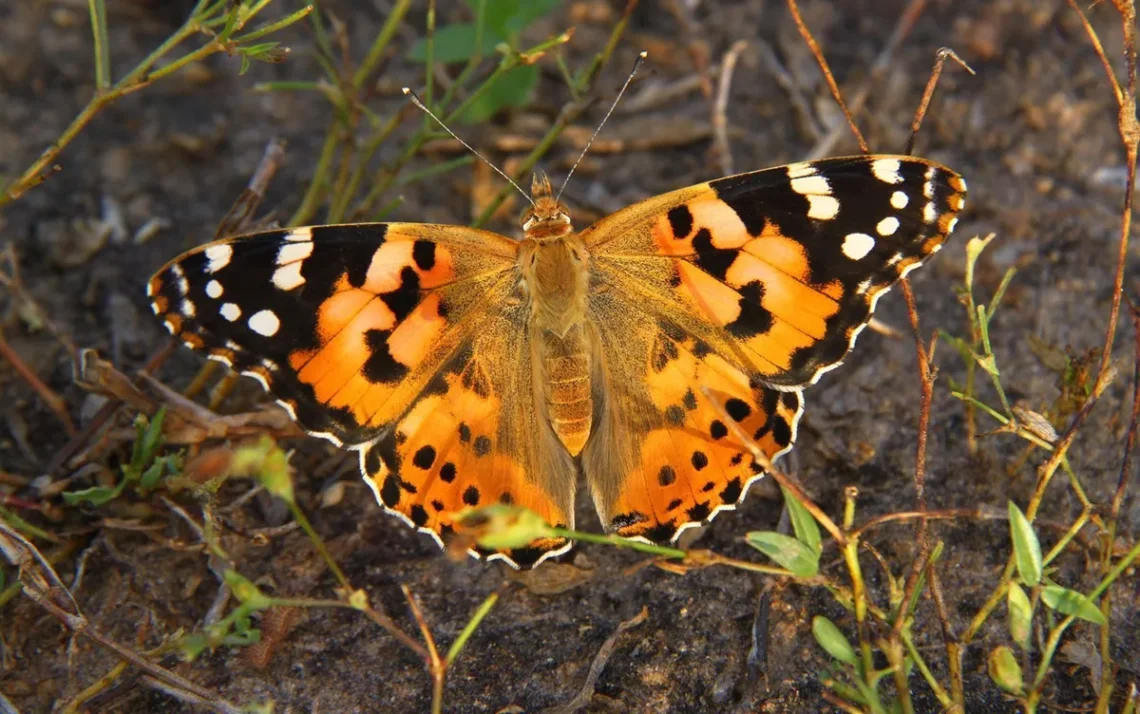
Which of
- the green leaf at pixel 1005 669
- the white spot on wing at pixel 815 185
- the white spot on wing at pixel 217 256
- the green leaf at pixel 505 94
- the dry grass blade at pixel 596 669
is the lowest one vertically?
the dry grass blade at pixel 596 669

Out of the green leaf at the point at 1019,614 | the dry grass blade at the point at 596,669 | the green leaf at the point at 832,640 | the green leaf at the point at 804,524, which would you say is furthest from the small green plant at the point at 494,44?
the green leaf at the point at 1019,614

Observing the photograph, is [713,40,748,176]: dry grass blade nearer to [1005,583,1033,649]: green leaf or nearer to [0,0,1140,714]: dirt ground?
[0,0,1140,714]: dirt ground

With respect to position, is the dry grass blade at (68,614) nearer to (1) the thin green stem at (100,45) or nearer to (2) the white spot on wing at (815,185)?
(1) the thin green stem at (100,45)

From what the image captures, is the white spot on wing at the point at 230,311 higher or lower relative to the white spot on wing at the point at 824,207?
lower

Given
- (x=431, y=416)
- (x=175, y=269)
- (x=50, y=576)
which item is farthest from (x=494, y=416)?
(x=50, y=576)

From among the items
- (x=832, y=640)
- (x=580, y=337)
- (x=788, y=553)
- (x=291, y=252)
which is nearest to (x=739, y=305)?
(x=580, y=337)

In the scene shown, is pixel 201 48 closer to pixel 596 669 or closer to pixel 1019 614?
pixel 596 669

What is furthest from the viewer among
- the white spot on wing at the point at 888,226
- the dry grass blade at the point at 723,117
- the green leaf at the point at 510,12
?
the dry grass blade at the point at 723,117

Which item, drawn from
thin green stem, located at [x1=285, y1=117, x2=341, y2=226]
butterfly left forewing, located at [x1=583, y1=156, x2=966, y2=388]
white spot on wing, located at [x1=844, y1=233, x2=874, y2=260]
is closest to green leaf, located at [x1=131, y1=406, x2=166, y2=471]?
thin green stem, located at [x1=285, y1=117, x2=341, y2=226]
